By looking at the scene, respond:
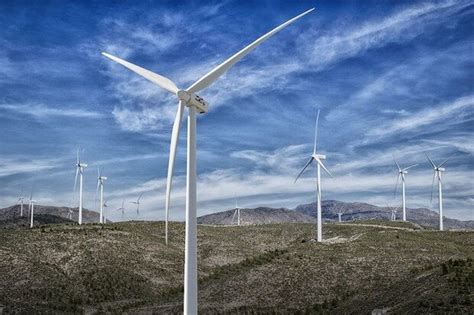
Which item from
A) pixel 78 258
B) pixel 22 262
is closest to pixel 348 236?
pixel 78 258

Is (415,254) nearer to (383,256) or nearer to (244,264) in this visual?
(383,256)

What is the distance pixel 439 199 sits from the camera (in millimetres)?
146125

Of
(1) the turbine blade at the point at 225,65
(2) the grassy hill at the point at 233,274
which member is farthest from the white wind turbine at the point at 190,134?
(2) the grassy hill at the point at 233,274

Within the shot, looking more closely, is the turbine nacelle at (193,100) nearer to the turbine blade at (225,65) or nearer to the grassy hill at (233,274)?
the turbine blade at (225,65)

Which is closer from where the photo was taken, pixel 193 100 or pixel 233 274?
pixel 193 100

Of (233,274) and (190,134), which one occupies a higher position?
(190,134)

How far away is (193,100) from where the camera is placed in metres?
40.8

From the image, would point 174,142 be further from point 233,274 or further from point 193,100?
point 233,274

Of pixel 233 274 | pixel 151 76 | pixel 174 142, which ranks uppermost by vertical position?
pixel 151 76

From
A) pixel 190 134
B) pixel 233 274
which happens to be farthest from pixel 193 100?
pixel 233 274

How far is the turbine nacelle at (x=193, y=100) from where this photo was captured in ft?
132

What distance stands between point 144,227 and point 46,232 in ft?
99.4

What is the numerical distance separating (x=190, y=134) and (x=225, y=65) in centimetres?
556

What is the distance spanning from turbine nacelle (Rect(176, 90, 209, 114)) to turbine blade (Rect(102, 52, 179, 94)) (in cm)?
66
